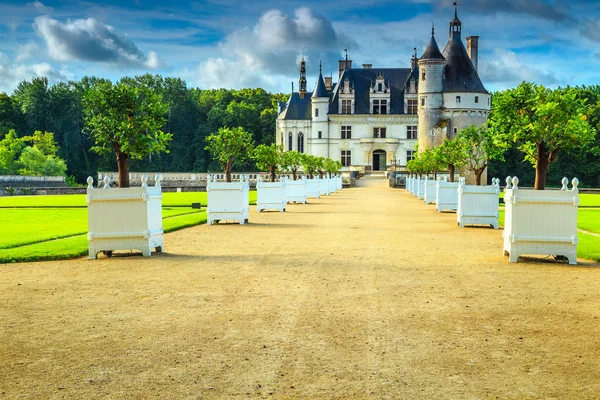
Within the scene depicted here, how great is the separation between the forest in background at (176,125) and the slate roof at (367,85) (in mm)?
13848

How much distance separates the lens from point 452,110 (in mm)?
83812

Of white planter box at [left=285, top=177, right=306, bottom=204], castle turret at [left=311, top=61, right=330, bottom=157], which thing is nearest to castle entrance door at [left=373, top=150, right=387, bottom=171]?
castle turret at [left=311, top=61, right=330, bottom=157]

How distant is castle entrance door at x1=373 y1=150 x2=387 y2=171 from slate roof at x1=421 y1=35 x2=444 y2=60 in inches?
643

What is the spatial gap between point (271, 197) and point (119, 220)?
13.8 metres

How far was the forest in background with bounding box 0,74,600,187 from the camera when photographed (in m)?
86.4

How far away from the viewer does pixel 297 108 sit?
98188mm

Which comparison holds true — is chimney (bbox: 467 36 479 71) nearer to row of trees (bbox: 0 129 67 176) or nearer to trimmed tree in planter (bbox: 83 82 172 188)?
row of trees (bbox: 0 129 67 176)

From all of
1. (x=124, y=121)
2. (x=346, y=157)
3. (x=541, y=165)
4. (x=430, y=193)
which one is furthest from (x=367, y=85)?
(x=124, y=121)

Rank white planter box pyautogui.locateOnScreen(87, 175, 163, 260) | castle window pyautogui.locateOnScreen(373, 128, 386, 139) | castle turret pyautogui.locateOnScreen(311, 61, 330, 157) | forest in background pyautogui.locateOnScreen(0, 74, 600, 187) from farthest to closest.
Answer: castle window pyautogui.locateOnScreen(373, 128, 386, 139), castle turret pyautogui.locateOnScreen(311, 61, 330, 157), forest in background pyautogui.locateOnScreen(0, 74, 600, 187), white planter box pyautogui.locateOnScreen(87, 175, 163, 260)

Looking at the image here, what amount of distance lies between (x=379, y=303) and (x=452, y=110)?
78606 millimetres

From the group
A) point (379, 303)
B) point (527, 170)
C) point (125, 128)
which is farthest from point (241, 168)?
point (379, 303)

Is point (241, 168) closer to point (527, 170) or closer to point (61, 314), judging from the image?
point (527, 170)

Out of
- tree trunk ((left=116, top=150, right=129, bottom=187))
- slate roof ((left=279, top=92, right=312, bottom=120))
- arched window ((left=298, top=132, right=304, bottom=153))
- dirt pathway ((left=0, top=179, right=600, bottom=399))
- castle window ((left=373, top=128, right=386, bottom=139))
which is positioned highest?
slate roof ((left=279, top=92, right=312, bottom=120))

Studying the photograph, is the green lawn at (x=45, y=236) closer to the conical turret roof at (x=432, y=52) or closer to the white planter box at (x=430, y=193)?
the white planter box at (x=430, y=193)
